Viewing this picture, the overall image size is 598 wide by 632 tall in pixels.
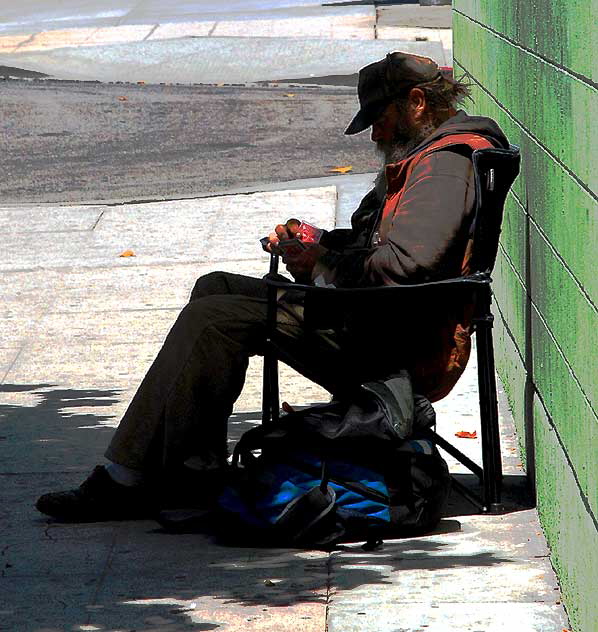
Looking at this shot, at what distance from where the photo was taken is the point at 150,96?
667 inches

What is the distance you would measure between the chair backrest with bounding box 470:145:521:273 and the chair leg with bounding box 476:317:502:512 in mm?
203

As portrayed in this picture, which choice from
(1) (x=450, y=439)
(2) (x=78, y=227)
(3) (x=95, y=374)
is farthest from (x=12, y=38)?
(1) (x=450, y=439)

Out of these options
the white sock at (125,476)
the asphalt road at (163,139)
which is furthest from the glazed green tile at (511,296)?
the asphalt road at (163,139)

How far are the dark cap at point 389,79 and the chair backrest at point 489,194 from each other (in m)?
0.41

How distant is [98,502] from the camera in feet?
15.7

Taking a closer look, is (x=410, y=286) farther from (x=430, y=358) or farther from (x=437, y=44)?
(x=437, y=44)

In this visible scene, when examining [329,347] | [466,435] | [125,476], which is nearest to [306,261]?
[329,347]

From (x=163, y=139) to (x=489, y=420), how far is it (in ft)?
32.1

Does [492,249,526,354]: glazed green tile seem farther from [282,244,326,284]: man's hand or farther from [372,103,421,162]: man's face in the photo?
[282,244,326,284]: man's hand

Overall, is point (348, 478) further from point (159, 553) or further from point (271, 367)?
point (159, 553)

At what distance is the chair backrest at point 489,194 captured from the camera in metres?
4.46

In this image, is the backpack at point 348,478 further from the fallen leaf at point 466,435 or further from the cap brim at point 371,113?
the fallen leaf at point 466,435

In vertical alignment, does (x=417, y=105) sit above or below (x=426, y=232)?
above

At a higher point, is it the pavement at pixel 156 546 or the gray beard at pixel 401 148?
the gray beard at pixel 401 148
